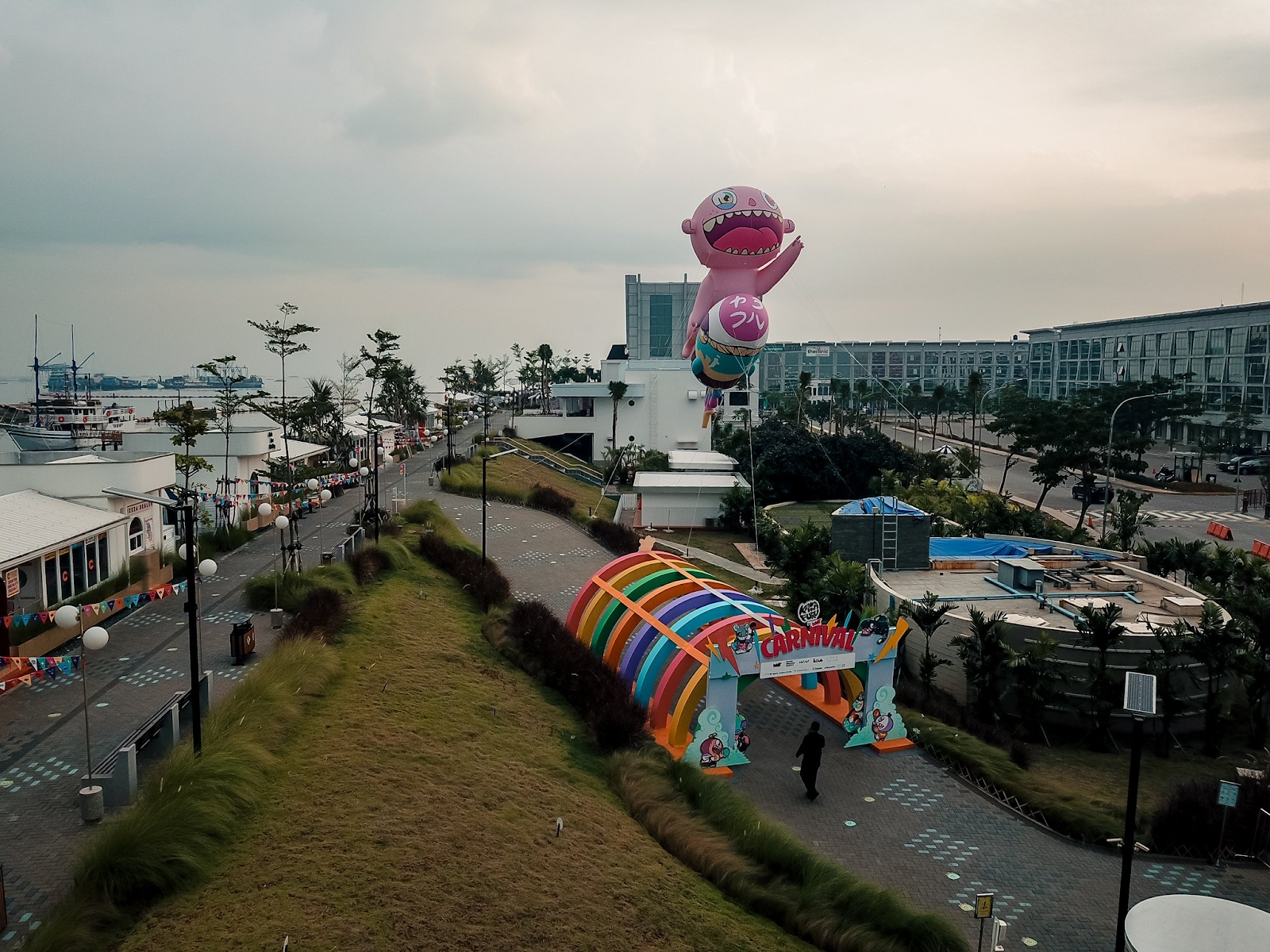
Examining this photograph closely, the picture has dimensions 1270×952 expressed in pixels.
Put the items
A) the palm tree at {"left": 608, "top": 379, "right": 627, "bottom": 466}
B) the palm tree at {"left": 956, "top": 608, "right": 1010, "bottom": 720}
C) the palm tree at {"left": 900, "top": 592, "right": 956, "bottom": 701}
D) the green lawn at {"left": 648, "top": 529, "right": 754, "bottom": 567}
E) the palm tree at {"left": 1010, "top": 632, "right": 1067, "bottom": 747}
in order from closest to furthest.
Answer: the palm tree at {"left": 1010, "top": 632, "right": 1067, "bottom": 747} < the palm tree at {"left": 956, "top": 608, "right": 1010, "bottom": 720} < the palm tree at {"left": 900, "top": 592, "right": 956, "bottom": 701} < the green lawn at {"left": 648, "top": 529, "right": 754, "bottom": 567} < the palm tree at {"left": 608, "top": 379, "right": 627, "bottom": 466}

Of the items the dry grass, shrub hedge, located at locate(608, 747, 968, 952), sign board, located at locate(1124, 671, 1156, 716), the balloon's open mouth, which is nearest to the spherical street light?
the dry grass

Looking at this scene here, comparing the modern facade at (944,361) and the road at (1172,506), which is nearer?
the road at (1172,506)

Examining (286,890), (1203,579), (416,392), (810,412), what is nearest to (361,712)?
(286,890)

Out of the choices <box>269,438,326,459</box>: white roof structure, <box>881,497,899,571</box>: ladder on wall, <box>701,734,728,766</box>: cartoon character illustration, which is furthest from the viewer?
<box>269,438,326,459</box>: white roof structure

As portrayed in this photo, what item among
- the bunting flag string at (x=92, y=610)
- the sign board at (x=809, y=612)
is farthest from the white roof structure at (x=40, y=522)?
the sign board at (x=809, y=612)

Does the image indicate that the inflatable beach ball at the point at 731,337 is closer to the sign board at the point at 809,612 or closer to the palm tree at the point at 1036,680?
the palm tree at the point at 1036,680

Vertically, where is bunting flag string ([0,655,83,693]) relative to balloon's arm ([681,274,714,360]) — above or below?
below

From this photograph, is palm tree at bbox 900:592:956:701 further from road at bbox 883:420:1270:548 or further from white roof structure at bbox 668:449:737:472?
white roof structure at bbox 668:449:737:472

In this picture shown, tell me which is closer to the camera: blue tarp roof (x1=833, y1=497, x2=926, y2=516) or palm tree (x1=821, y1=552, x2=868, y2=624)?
palm tree (x1=821, y1=552, x2=868, y2=624)
